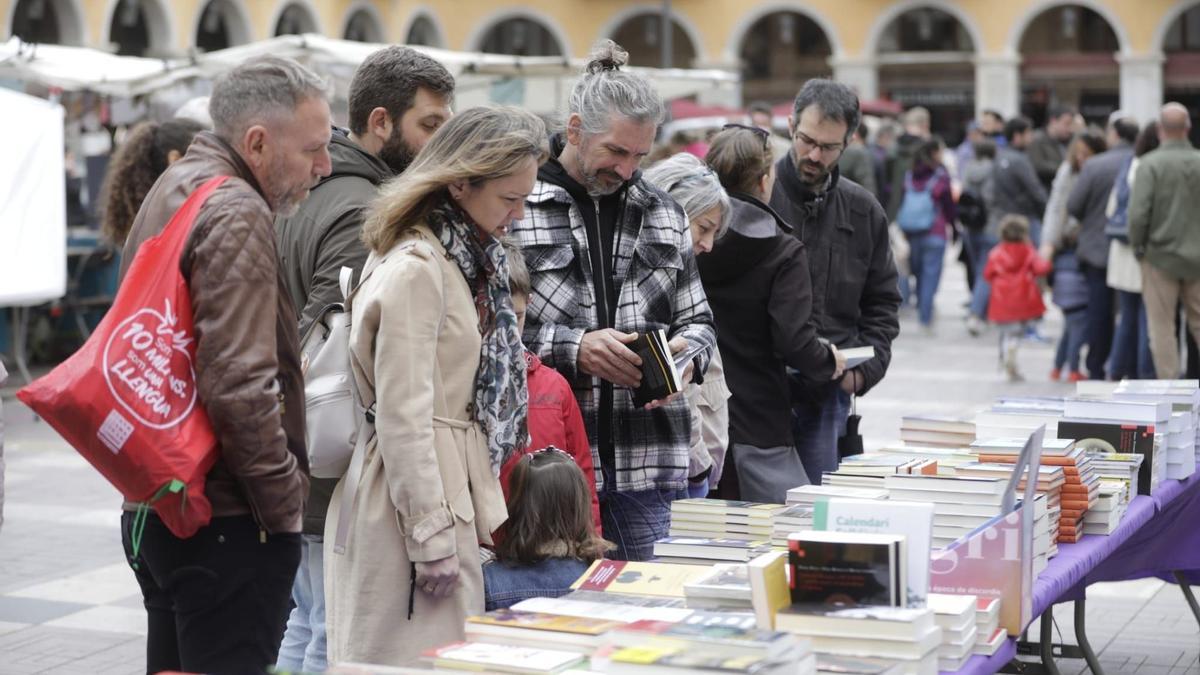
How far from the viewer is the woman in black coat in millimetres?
5020

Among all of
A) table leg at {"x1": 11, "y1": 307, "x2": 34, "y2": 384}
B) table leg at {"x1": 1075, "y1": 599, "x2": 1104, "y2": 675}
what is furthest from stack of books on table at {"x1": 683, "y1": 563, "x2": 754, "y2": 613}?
table leg at {"x1": 11, "y1": 307, "x2": 34, "y2": 384}

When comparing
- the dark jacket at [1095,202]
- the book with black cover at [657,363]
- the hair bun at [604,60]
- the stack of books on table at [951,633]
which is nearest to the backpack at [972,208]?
the dark jacket at [1095,202]

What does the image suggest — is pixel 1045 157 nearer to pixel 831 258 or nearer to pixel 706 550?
pixel 831 258

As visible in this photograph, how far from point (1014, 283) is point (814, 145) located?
793cm

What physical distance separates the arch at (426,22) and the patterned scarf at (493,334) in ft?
105

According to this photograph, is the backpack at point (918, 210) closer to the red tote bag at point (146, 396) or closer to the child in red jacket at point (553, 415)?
the child in red jacket at point (553, 415)

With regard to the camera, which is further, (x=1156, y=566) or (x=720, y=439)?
(x=1156, y=566)

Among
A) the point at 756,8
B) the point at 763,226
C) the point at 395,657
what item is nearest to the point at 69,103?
the point at 763,226

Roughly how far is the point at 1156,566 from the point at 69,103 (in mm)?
12925

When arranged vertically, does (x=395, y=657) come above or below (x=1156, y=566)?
above

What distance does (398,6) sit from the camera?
34750 mm

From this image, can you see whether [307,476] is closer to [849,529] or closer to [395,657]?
[395,657]

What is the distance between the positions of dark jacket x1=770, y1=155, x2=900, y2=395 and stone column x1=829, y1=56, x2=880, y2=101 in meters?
32.3

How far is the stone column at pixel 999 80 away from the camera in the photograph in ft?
120
